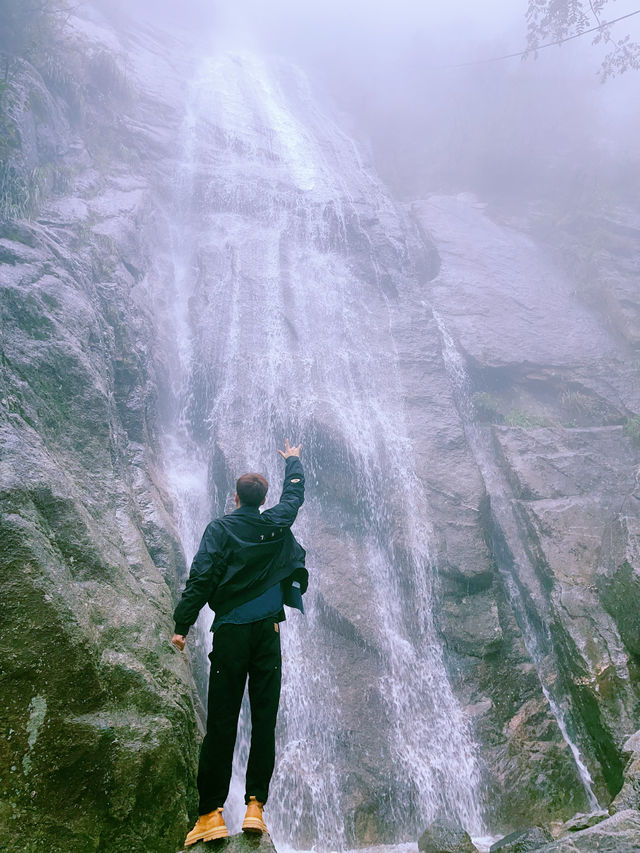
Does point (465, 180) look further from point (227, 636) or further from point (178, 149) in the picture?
point (227, 636)

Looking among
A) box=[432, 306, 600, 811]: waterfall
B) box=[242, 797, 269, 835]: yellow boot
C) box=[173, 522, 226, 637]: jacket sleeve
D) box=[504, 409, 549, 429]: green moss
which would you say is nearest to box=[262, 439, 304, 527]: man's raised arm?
box=[173, 522, 226, 637]: jacket sleeve

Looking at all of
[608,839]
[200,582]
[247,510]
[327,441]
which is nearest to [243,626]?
[200,582]

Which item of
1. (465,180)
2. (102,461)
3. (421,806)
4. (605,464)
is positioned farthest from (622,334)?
(102,461)

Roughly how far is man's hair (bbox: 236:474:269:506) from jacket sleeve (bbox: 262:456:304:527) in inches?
5.1

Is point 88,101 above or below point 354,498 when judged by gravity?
above

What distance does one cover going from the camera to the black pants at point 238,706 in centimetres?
298

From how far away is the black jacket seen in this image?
10.9 feet

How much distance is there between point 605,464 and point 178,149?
1817 centimetres

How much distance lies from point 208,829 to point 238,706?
649 millimetres

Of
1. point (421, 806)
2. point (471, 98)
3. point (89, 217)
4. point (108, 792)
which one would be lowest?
point (421, 806)

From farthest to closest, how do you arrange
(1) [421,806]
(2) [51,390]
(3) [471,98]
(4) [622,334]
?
(3) [471,98], (4) [622,334], (1) [421,806], (2) [51,390]

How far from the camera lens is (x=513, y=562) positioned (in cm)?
1029

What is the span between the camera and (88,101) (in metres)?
15.7

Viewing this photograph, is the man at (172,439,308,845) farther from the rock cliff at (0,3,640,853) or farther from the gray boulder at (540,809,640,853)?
the gray boulder at (540,809,640,853)
